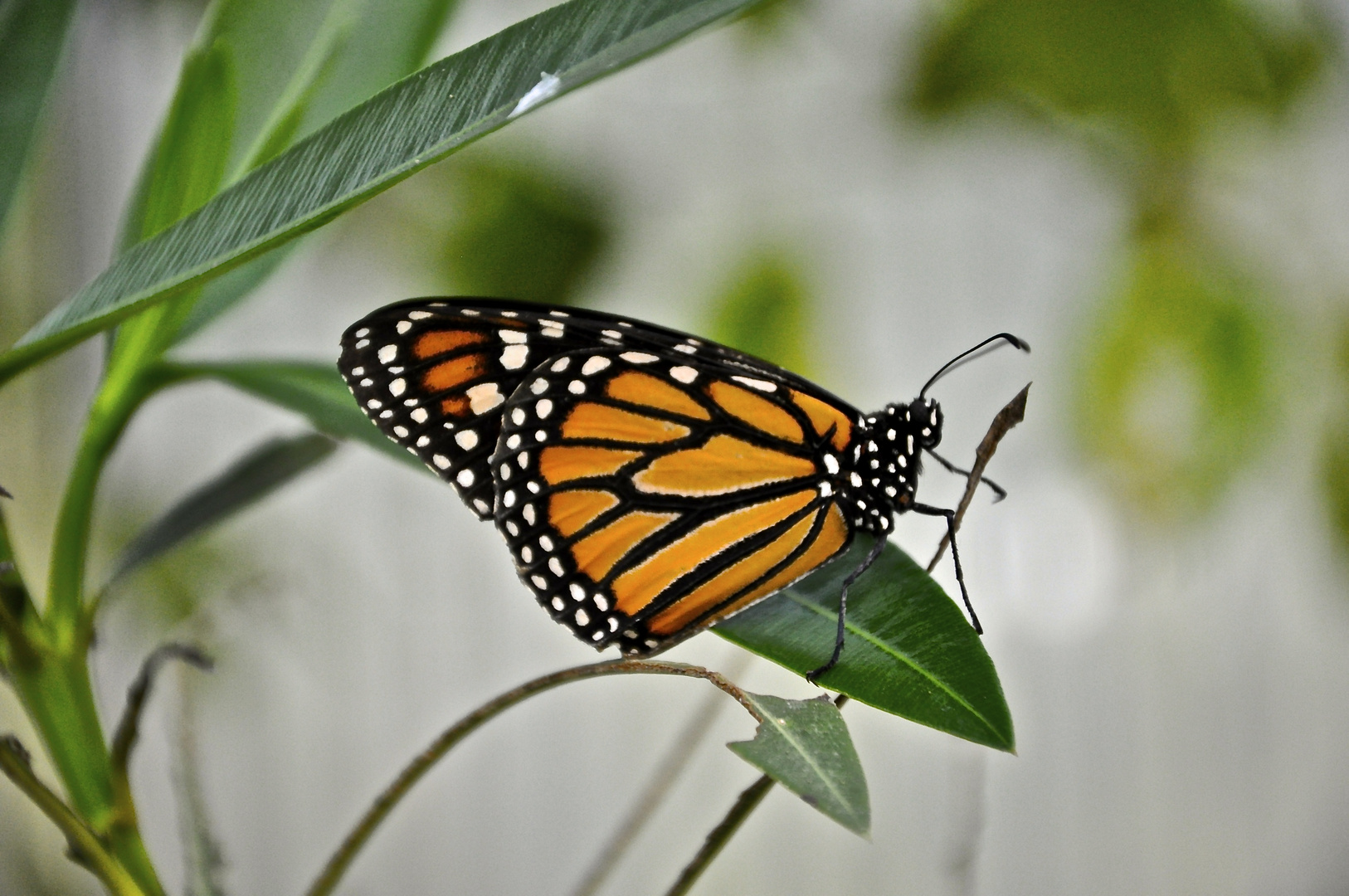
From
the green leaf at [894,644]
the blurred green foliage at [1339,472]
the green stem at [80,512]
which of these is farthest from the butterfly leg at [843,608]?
the blurred green foliage at [1339,472]

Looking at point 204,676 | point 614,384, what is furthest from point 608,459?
point 204,676

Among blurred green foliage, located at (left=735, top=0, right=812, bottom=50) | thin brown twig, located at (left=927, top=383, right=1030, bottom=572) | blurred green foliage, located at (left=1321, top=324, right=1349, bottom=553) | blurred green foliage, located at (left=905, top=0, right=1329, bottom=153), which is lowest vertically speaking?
thin brown twig, located at (left=927, top=383, right=1030, bottom=572)

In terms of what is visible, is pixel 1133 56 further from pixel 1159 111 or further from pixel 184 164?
pixel 184 164

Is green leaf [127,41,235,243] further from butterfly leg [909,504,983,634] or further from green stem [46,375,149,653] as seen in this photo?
butterfly leg [909,504,983,634]

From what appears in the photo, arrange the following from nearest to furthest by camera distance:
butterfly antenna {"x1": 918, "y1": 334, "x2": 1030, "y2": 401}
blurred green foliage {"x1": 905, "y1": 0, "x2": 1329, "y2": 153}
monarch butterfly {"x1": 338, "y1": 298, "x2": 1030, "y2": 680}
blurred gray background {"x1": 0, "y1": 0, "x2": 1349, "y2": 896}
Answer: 1. butterfly antenna {"x1": 918, "y1": 334, "x2": 1030, "y2": 401}
2. monarch butterfly {"x1": 338, "y1": 298, "x2": 1030, "y2": 680}
3. blurred green foliage {"x1": 905, "y1": 0, "x2": 1329, "y2": 153}
4. blurred gray background {"x1": 0, "y1": 0, "x2": 1349, "y2": 896}

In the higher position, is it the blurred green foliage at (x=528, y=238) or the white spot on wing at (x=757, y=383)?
the blurred green foliage at (x=528, y=238)

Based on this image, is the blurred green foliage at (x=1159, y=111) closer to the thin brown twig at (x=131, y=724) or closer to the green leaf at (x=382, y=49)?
the green leaf at (x=382, y=49)

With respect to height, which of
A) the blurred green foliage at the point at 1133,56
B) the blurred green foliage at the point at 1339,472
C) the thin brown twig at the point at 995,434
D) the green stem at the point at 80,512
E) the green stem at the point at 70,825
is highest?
the blurred green foliage at the point at 1133,56

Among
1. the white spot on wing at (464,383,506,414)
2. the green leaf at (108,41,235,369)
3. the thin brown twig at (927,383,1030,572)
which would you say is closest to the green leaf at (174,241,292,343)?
the green leaf at (108,41,235,369)
